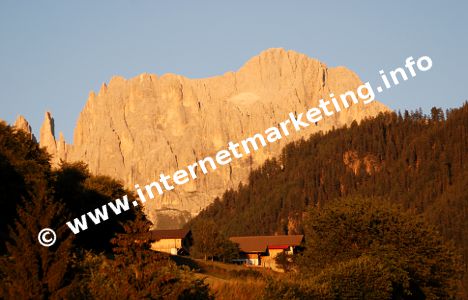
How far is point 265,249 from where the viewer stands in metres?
124

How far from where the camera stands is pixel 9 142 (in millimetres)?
64750

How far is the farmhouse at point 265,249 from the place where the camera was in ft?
402

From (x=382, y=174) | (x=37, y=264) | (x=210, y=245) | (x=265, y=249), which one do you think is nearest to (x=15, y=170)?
(x=37, y=264)

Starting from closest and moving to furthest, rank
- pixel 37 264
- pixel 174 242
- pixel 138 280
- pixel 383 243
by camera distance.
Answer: pixel 37 264 < pixel 138 280 < pixel 383 243 < pixel 174 242

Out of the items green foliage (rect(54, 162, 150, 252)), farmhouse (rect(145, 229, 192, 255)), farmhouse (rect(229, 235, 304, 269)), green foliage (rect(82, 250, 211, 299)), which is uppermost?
green foliage (rect(54, 162, 150, 252))

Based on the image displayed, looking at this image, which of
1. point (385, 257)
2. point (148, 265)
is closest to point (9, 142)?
point (385, 257)

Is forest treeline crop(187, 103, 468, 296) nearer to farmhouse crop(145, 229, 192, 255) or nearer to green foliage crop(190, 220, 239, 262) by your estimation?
farmhouse crop(145, 229, 192, 255)

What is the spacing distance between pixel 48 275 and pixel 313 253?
3717 cm

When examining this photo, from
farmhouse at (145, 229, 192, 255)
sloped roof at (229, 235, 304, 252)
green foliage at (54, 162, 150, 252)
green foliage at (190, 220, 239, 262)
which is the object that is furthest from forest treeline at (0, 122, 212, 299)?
sloped roof at (229, 235, 304, 252)

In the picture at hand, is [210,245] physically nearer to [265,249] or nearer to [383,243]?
[265,249]

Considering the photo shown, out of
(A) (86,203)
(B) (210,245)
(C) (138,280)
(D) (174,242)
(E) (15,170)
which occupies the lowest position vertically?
(C) (138,280)

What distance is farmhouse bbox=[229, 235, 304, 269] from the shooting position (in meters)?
122

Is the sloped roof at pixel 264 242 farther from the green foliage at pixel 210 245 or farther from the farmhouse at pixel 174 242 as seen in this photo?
the green foliage at pixel 210 245

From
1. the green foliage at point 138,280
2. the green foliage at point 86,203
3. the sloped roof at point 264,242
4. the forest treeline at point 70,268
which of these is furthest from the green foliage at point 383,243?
the sloped roof at point 264,242
